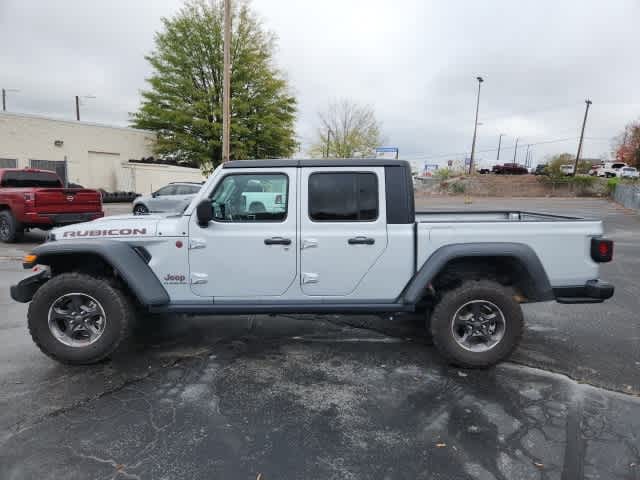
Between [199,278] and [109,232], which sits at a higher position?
[109,232]

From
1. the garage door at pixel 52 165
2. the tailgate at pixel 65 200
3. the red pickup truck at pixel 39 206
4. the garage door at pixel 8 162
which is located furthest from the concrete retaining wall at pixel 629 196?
the garage door at pixel 8 162

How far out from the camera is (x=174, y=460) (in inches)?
95.3

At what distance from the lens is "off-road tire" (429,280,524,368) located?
353 centimetres

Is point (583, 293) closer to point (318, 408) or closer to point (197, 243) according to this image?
point (318, 408)

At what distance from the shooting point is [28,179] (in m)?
10.6

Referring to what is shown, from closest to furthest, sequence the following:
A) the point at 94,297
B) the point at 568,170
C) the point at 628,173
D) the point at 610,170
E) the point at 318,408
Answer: the point at 318,408 < the point at 94,297 < the point at 628,173 < the point at 568,170 < the point at 610,170

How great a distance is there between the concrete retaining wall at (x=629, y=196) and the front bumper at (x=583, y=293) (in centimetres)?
2435

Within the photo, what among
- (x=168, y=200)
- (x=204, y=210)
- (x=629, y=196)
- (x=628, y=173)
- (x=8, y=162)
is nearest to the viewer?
(x=204, y=210)

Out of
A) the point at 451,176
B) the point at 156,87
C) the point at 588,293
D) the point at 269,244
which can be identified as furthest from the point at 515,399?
the point at 451,176

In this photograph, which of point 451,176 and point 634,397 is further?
point 451,176

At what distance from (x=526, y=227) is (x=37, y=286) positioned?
4.55 m

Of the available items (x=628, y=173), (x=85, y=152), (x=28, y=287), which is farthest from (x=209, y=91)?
(x=628, y=173)

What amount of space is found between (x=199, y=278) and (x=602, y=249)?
142 inches

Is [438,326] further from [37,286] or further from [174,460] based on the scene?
[37,286]
